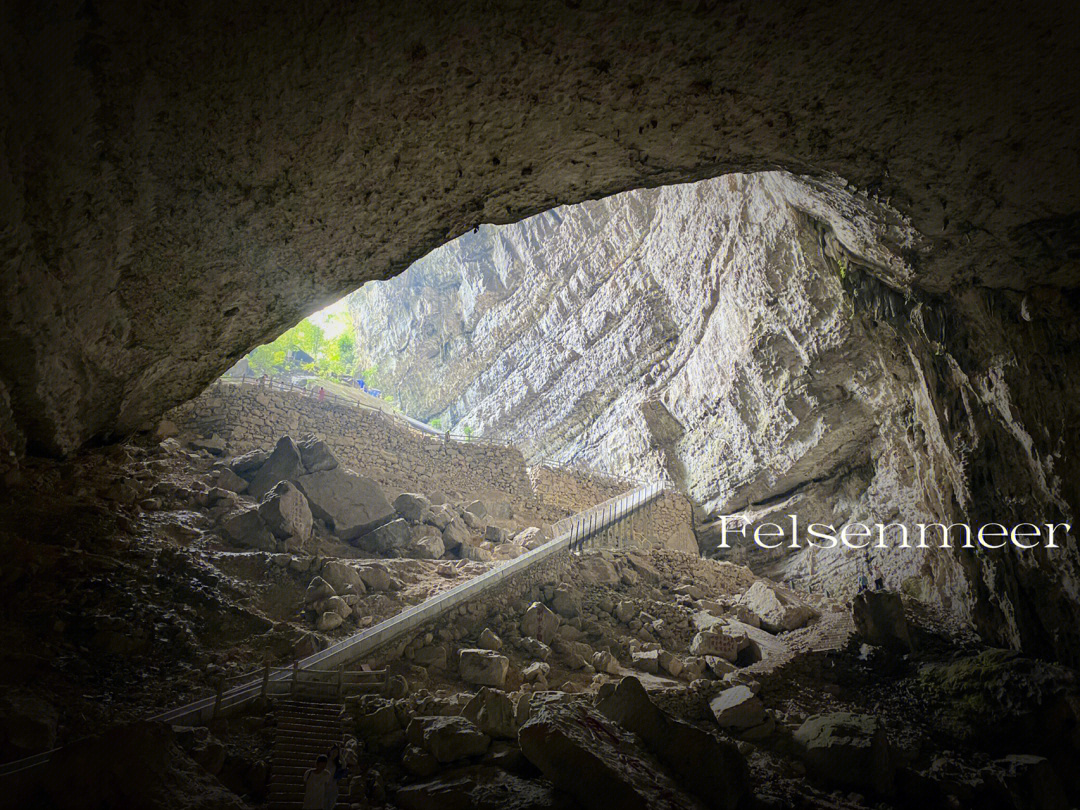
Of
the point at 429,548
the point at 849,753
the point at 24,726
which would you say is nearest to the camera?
the point at 24,726

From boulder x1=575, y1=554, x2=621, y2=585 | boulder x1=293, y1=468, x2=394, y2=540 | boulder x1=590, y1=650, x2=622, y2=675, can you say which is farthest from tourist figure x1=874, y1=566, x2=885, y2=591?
boulder x1=293, y1=468, x2=394, y2=540

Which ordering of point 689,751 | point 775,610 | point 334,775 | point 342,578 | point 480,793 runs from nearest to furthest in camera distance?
point 334,775 < point 480,793 < point 689,751 < point 342,578 < point 775,610

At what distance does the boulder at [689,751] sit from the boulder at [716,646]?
3467 millimetres

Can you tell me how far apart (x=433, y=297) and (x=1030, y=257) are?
37.0 metres

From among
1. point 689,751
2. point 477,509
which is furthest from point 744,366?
point 689,751

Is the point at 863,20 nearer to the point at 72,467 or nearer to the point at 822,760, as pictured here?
the point at 822,760

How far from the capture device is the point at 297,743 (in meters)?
4.82

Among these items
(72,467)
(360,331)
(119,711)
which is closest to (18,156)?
(119,711)

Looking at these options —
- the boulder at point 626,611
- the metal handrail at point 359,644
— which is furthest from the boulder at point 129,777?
the boulder at point 626,611

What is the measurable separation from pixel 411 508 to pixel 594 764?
8255mm

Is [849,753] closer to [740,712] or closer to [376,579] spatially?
[740,712]

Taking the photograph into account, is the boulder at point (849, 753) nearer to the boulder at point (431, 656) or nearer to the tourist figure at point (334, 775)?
the boulder at point (431, 656)

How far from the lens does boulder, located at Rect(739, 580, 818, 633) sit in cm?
999

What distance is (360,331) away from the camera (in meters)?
46.8
